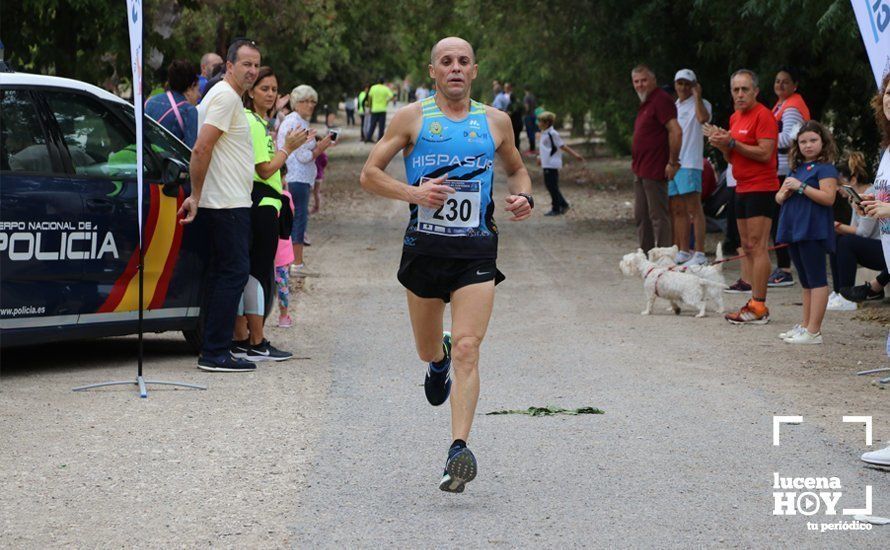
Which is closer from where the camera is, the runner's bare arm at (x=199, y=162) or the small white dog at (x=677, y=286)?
the runner's bare arm at (x=199, y=162)

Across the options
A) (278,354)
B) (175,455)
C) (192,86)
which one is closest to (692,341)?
(278,354)

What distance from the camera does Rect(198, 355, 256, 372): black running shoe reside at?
30.8 feet

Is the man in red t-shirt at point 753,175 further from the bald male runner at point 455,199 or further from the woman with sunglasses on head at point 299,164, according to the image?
the bald male runner at point 455,199

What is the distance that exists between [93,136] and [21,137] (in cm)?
59

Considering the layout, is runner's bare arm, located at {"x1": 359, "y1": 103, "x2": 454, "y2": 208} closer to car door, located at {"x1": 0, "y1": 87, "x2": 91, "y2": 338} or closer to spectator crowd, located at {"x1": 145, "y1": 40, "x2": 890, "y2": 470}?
spectator crowd, located at {"x1": 145, "y1": 40, "x2": 890, "y2": 470}

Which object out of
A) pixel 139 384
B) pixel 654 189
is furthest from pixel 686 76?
pixel 139 384

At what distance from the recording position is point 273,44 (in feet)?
99.1

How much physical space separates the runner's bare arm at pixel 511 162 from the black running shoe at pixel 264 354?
143 inches

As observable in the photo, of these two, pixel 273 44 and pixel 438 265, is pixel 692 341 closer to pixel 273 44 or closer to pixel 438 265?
pixel 438 265

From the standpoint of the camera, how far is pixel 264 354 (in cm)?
995

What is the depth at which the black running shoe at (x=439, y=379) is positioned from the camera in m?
6.85

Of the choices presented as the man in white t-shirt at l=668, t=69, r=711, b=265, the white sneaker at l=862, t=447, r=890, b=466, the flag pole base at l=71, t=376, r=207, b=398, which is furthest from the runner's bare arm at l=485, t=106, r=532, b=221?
the man in white t-shirt at l=668, t=69, r=711, b=265

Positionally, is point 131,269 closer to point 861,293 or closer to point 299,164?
point 299,164

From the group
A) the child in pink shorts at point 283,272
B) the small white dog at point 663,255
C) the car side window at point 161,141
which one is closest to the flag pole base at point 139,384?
the car side window at point 161,141
